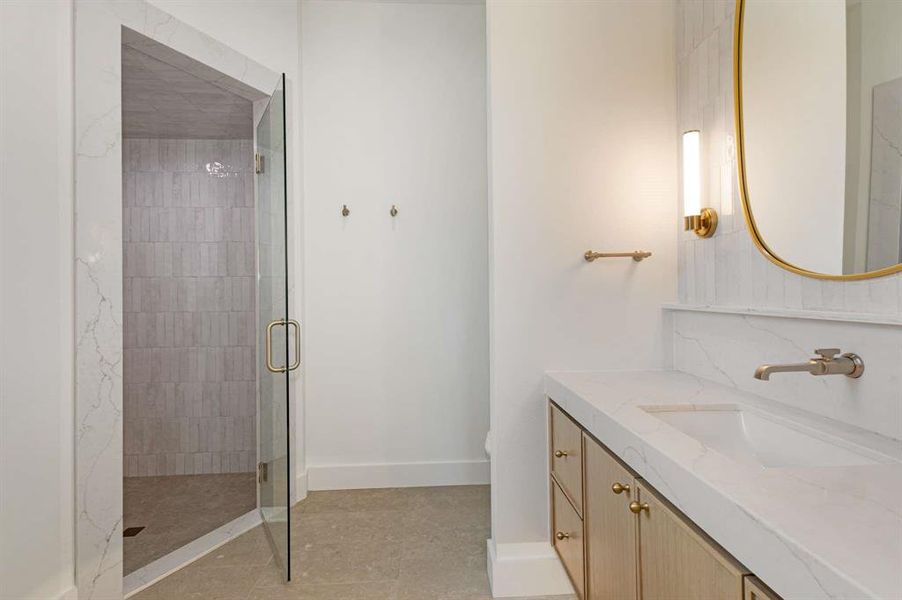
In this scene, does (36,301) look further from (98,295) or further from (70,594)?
(70,594)

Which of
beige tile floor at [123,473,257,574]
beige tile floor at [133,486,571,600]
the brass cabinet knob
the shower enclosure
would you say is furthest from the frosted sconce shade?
beige tile floor at [123,473,257,574]

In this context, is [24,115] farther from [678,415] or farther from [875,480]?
[875,480]

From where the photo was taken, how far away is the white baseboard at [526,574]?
1909 mm

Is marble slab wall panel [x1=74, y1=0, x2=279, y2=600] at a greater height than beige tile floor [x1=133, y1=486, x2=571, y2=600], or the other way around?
marble slab wall panel [x1=74, y1=0, x2=279, y2=600]

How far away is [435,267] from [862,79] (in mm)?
2202

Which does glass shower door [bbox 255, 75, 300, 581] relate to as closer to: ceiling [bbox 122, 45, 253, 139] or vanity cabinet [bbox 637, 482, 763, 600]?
ceiling [bbox 122, 45, 253, 139]

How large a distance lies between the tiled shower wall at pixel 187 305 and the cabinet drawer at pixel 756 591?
321cm

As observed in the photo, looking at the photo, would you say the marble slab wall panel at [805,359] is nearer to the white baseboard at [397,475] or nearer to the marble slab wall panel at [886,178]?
the marble slab wall panel at [886,178]

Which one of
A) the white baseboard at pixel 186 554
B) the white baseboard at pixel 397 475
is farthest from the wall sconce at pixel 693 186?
the white baseboard at pixel 186 554

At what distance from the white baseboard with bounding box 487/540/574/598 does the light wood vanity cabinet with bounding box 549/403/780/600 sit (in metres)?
0.18

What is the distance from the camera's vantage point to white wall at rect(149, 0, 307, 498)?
2.38 metres

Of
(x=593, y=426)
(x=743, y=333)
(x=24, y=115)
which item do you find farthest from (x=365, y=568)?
(x=24, y=115)

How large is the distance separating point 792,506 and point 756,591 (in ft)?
0.40

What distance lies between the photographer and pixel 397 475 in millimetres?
3012
